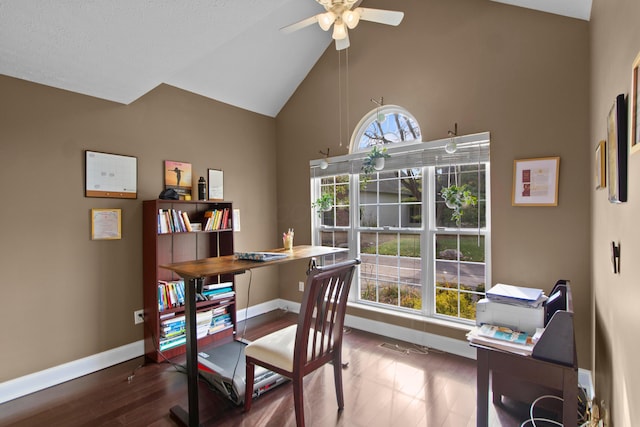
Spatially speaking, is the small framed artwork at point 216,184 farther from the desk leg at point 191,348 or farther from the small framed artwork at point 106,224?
the desk leg at point 191,348

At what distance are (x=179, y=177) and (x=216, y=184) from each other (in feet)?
1.48

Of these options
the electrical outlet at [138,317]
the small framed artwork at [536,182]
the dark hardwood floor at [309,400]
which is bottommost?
the dark hardwood floor at [309,400]

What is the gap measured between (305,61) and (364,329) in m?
3.24

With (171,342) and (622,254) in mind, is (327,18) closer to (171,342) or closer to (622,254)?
(622,254)

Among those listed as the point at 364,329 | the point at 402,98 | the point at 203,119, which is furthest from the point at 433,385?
the point at 203,119

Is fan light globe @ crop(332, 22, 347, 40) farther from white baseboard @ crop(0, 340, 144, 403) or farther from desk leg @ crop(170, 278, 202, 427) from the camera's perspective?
white baseboard @ crop(0, 340, 144, 403)

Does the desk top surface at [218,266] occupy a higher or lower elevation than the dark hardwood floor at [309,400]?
higher

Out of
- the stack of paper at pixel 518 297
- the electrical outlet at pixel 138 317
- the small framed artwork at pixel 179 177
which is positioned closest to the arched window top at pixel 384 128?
the stack of paper at pixel 518 297

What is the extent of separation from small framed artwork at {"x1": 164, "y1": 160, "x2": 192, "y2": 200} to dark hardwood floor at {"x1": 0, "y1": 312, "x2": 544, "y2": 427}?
169cm

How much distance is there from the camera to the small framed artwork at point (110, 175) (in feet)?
9.30

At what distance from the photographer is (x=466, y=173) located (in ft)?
9.80

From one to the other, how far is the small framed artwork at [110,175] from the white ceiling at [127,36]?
0.55 metres

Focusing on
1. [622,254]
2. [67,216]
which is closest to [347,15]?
[622,254]

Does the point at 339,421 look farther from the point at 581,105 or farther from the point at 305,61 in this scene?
the point at 305,61
